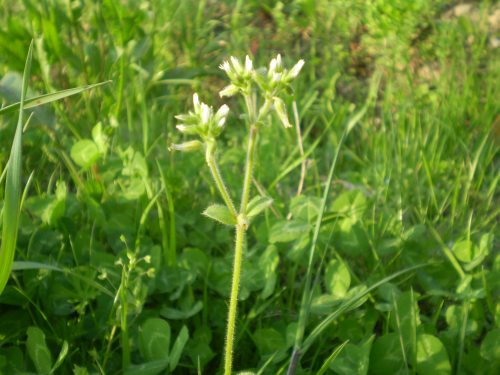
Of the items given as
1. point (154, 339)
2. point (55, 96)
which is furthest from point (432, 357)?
point (55, 96)

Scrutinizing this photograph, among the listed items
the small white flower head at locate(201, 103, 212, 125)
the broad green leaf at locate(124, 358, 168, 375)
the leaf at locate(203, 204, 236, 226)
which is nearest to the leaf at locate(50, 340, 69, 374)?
the broad green leaf at locate(124, 358, 168, 375)

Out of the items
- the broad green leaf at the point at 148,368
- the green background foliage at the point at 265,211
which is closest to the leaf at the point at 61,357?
the green background foliage at the point at 265,211

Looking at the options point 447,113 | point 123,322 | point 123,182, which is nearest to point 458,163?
point 447,113

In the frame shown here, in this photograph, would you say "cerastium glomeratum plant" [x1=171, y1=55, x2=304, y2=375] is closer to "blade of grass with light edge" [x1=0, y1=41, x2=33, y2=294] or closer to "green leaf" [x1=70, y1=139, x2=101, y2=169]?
"blade of grass with light edge" [x1=0, y1=41, x2=33, y2=294]

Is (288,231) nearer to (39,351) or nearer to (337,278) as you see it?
(337,278)

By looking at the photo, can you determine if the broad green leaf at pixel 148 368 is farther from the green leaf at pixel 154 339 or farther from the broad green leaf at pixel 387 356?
the broad green leaf at pixel 387 356

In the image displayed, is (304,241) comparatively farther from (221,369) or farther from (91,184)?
(91,184)

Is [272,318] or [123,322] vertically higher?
[123,322]
